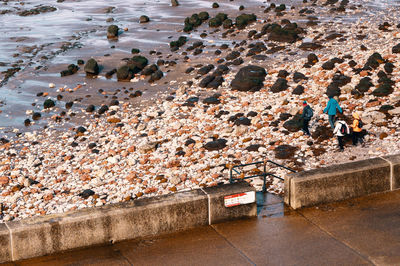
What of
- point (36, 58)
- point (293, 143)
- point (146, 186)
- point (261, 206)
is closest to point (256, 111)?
point (293, 143)

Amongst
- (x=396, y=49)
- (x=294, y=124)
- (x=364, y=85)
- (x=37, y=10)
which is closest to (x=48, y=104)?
(x=294, y=124)

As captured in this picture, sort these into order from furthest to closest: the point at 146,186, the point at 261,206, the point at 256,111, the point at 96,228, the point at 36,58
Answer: the point at 36,58 < the point at 256,111 < the point at 146,186 < the point at 261,206 < the point at 96,228

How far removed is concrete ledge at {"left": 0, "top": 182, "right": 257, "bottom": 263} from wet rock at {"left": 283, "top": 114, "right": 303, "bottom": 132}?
10521 mm

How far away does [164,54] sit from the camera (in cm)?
3366

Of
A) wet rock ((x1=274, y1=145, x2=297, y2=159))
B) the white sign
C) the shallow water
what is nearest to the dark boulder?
the shallow water

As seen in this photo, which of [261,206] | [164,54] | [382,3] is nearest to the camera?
[261,206]

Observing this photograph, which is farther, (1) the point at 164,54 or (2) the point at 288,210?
(1) the point at 164,54

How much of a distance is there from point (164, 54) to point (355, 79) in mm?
14184

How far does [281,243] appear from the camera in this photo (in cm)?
850

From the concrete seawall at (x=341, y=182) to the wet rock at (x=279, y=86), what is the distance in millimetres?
14053

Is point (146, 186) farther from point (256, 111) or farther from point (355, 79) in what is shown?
point (355, 79)

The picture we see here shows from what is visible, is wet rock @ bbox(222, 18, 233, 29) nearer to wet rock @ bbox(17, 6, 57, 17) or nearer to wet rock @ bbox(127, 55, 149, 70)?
wet rock @ bbox(127, 55, 149, 70)

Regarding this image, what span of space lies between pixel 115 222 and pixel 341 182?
4.19 metres

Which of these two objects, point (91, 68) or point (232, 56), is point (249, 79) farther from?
point (91, 68)
